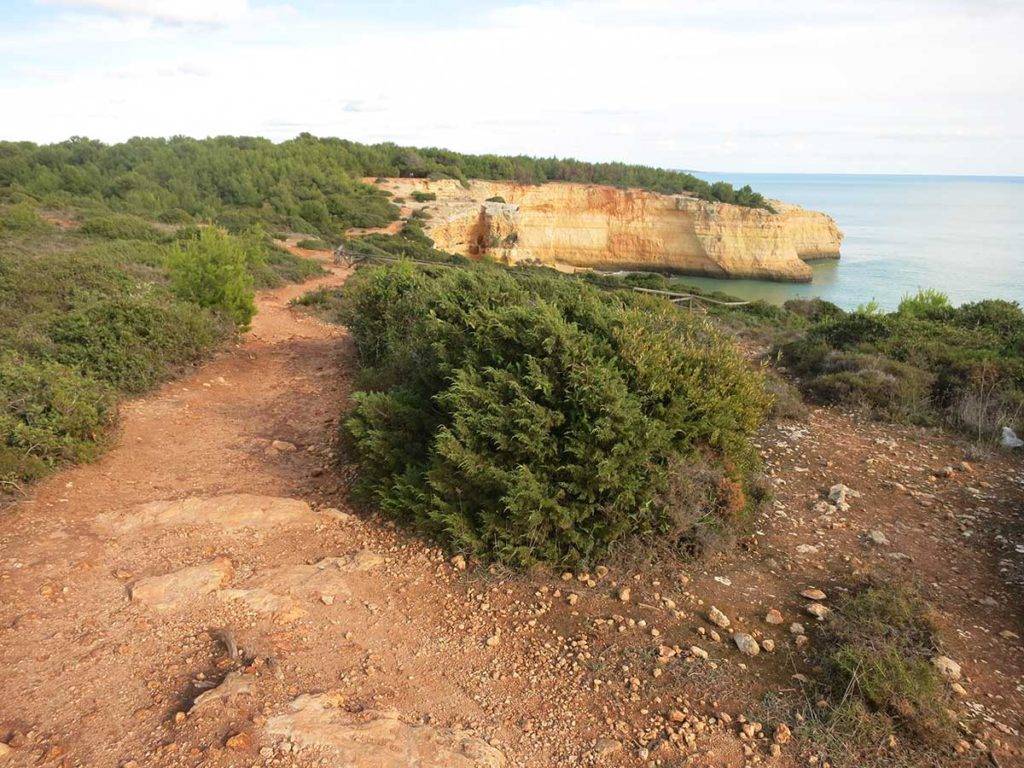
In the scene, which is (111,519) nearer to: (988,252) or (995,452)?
(995,452)

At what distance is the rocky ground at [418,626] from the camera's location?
10.8 feet

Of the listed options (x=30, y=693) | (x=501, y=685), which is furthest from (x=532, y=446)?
(x=30, y=693)

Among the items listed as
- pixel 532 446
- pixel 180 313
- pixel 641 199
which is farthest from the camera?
pixel 641 199

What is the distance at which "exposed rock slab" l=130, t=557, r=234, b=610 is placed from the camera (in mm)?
4238

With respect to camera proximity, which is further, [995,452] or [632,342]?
[995,452]

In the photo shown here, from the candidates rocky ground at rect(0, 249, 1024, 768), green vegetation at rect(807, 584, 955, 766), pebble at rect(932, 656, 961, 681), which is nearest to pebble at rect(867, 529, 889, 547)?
rocky ground at rect(0, 249, 1024, 768)

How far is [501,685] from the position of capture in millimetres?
3773

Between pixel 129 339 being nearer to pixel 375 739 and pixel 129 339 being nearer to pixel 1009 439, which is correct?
pixel 375 739

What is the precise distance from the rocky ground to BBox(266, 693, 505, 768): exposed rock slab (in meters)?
0.01

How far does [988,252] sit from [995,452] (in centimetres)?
6026

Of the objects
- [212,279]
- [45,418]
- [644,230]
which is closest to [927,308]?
[212,279]

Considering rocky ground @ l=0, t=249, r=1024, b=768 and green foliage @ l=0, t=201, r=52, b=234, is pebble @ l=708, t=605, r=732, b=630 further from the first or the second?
green foliage @ l=0, t=201, r=52, b=234

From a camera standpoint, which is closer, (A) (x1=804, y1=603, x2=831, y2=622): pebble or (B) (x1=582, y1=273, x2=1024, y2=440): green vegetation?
(A) (x1=804, y1=603, x2=831, y2=622): pebble

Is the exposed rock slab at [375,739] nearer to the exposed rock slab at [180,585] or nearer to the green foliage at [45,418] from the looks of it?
the exposed rock slab at [180,585]
